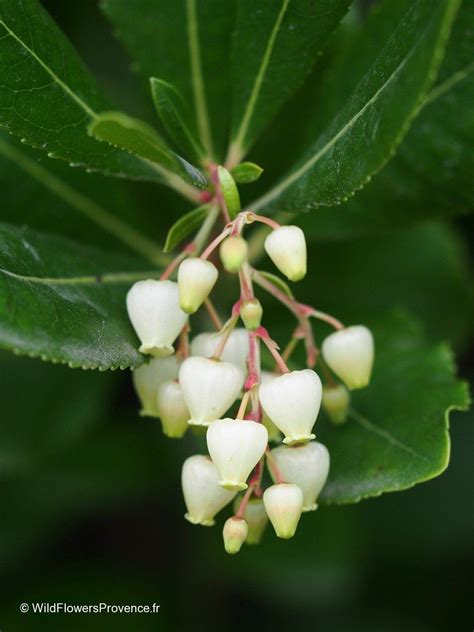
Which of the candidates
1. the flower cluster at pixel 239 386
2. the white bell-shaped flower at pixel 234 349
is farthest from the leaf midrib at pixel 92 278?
the white bell-shaped flower at pixel 234 349

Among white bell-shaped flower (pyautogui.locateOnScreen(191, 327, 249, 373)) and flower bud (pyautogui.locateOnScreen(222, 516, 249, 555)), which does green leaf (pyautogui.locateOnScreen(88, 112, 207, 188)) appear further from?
flower bud (pyautogui.locateOnScreen(222, 516, 249, 555))

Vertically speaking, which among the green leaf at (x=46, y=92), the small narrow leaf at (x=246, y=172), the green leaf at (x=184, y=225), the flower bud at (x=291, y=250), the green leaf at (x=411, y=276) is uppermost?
the green leaf at (x=411, y=276)

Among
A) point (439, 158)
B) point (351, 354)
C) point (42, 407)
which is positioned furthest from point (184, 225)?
point (42, 407)

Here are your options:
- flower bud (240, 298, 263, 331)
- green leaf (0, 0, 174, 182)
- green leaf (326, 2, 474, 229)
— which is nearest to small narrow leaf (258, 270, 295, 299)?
flower bud (240, 298, 263, 331)

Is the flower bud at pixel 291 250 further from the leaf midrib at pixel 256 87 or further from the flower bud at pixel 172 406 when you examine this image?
the leaf midrib at pixel 256 87

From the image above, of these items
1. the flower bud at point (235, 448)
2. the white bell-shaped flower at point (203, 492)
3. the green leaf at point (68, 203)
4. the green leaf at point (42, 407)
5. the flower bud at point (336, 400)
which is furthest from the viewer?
the green leaf at point (42, 407)
